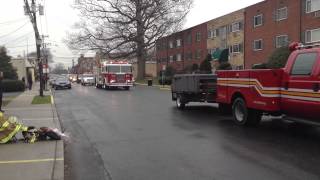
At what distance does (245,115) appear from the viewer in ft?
44.4

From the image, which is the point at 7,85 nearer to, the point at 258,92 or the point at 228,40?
the point at 228,40

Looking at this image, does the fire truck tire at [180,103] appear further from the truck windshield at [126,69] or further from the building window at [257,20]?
the building window at [257,20]

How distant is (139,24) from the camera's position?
6366cm

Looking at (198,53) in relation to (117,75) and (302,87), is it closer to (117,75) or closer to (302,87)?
(117,75)

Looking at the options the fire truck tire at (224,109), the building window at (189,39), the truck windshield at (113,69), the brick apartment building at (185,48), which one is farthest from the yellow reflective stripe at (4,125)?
the building window at (189,39)

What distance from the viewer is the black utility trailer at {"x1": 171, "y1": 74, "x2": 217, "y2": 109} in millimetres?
17750

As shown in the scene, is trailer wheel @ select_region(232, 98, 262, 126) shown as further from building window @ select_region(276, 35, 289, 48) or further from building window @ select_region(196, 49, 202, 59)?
building window @ select_region(196, 49, 202, 59)

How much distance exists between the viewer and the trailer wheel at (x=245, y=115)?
13469 millimetres

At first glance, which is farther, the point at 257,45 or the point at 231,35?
the point at 231,35

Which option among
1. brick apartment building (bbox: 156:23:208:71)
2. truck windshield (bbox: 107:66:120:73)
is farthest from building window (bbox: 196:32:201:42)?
truck windshield (bbox: 107:66:120:73)

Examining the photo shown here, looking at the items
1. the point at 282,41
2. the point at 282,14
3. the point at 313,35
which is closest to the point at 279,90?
the point at 313,35

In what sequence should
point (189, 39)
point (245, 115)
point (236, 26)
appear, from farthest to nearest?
point (189, 39)
point (236, 26)
point (245, 115)

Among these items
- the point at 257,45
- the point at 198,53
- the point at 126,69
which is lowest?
the point at 126,69

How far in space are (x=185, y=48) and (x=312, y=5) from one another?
38.4 m
